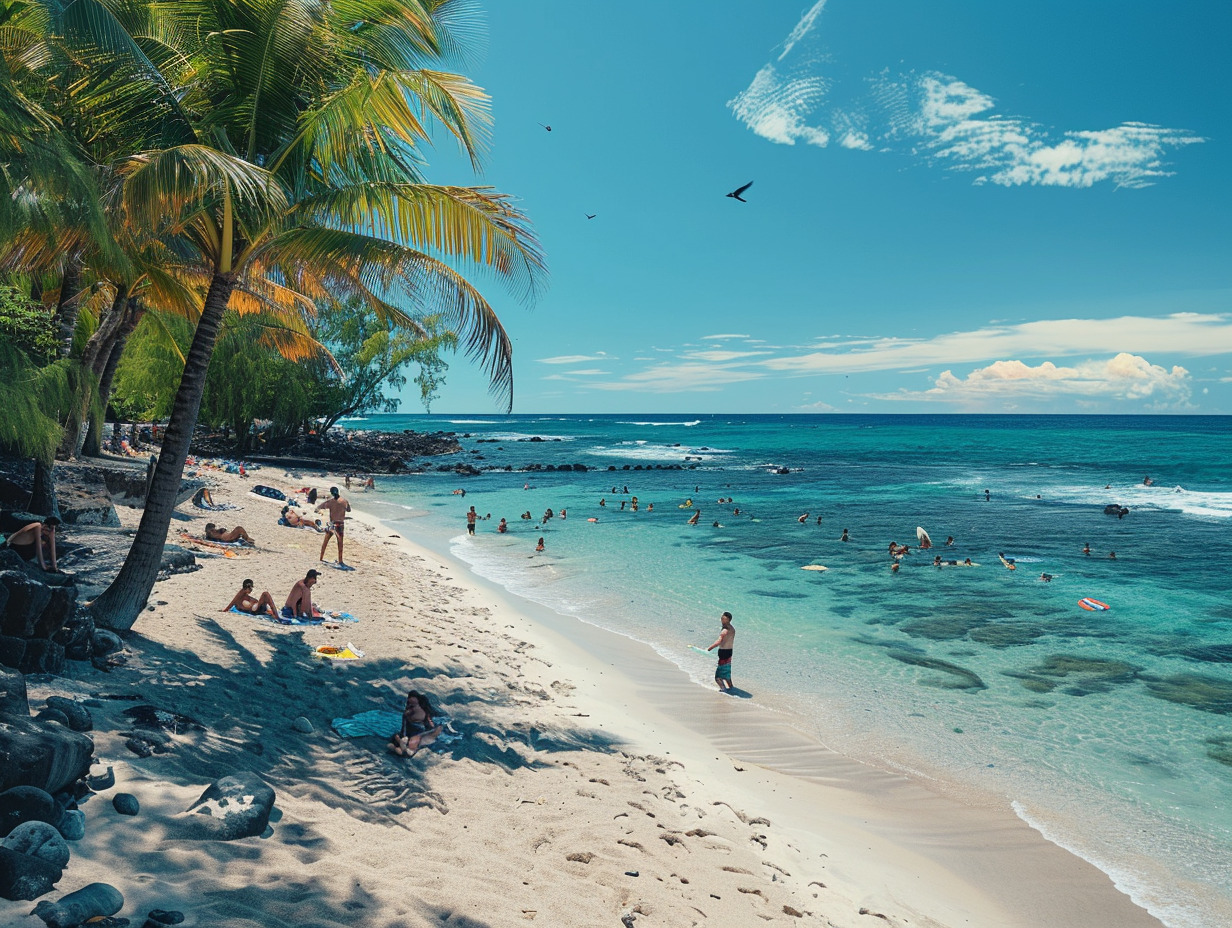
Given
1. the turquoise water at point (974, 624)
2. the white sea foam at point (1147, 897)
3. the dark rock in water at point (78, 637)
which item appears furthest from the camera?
the turquoise water at point (974, 624)

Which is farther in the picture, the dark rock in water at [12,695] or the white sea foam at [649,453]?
the white sea foam at [649,453]

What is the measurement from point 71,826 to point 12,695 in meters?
1.09

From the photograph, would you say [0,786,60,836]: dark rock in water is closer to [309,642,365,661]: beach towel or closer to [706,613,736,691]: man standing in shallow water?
[309,642,365,661]: beach towel

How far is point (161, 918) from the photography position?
11.3ft

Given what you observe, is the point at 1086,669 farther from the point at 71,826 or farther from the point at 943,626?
the point at 71,826

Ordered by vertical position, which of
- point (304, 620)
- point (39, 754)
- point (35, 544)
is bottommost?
point (304, 620)

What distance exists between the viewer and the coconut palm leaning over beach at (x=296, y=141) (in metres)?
7.64

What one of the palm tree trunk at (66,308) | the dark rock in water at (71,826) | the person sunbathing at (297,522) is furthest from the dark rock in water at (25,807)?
the person sunbathing at (297,522)

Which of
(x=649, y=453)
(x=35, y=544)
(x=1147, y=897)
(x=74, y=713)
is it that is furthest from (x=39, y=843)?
(x=649, y=453)

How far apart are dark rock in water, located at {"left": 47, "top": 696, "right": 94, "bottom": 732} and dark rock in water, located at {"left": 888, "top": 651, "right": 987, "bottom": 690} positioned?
11767 mm

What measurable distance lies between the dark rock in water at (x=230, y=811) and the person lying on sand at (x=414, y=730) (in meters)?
2.15

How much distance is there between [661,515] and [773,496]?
1140cm

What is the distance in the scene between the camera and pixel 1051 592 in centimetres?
1955

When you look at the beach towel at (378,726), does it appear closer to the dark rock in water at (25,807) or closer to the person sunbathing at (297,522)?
the dark rock in water at (25,807)
